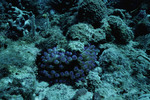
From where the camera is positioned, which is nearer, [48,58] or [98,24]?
[48,58]

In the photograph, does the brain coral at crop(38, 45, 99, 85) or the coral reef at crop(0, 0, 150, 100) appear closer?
the coral reef at crop(0, 0, 150, 100)

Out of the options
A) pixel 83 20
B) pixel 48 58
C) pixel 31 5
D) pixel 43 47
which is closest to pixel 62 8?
pixel 31 5

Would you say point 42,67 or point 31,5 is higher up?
point 31,5

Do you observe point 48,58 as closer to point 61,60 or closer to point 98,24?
point 61,60

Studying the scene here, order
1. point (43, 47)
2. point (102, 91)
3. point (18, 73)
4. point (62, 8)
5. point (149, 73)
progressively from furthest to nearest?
point (62, 8) → point (43, 47) → point (149, 73) → point (102, 91) → point (18, 73)

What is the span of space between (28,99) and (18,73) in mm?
602

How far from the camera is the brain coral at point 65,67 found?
2952 mm

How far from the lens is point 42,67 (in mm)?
3125

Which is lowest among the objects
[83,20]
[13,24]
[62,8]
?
[13,24]

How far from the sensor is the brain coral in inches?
116

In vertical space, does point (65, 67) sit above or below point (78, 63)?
below

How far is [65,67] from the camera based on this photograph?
10.4 ft

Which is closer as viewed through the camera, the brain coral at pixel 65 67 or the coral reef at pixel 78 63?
the coral reef at pixel 78 63

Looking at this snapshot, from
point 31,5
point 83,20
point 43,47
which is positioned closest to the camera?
point 43,47
